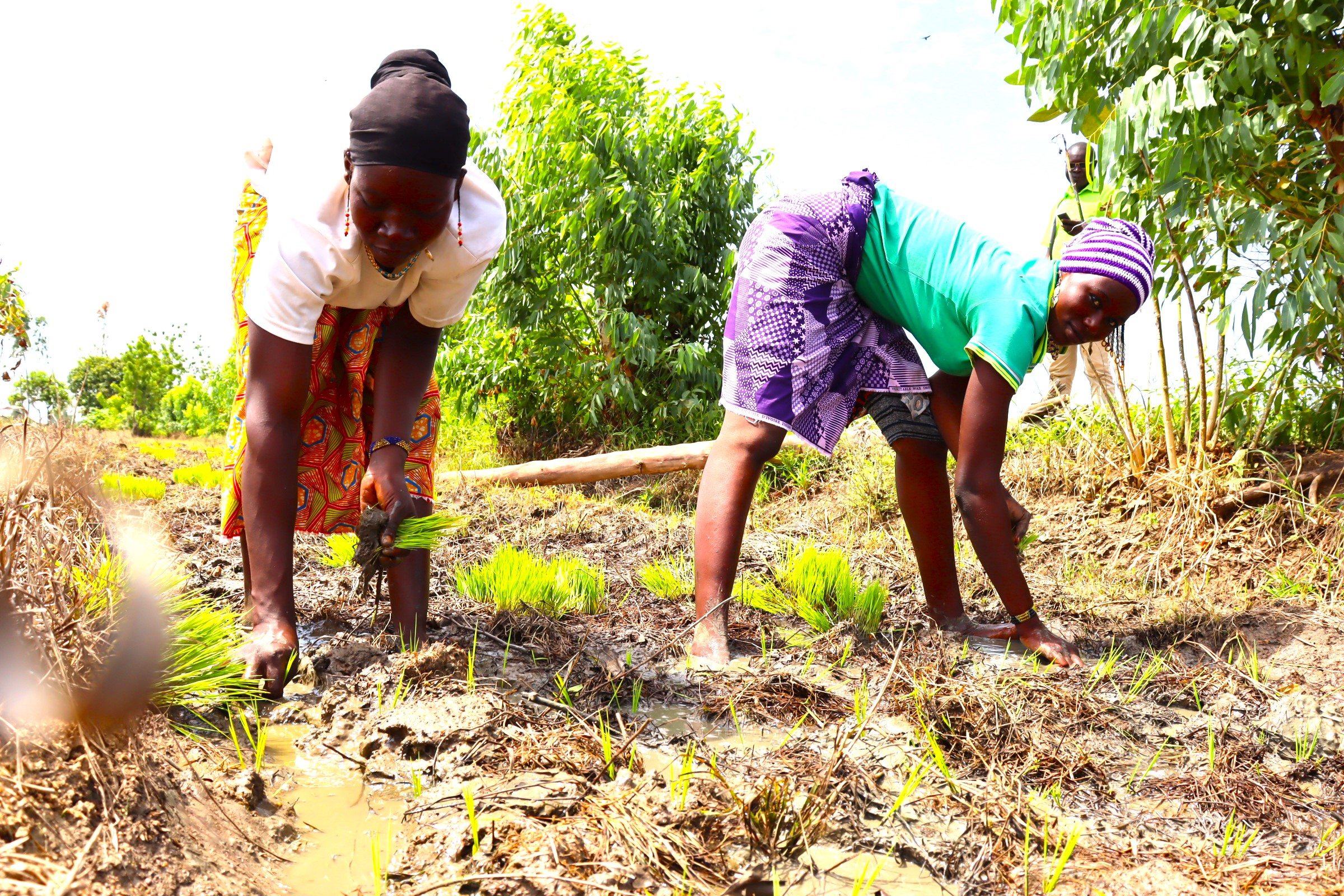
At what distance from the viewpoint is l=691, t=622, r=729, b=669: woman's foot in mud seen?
A: 242 cm

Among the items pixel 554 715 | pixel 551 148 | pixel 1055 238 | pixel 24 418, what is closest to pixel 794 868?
pixel 554 715

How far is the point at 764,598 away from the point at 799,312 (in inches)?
40.3

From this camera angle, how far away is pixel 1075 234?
4.09 m

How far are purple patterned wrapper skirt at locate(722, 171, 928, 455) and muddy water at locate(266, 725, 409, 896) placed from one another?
1.46 m

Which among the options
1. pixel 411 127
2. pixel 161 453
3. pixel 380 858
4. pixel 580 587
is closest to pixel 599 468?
pixel 580 587

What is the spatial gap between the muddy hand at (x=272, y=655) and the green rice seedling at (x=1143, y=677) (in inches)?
84.4

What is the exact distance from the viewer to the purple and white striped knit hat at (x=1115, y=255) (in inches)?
93.4

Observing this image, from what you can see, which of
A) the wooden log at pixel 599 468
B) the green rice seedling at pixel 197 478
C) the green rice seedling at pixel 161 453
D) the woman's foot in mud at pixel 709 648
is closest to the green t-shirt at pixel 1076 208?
the woman's foot in mud at pixel 709 648

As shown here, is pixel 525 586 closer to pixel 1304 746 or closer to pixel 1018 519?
pixel 1018 519

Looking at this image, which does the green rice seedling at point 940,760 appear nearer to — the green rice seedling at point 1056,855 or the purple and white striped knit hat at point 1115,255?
the green rice seedling at point 1056,855

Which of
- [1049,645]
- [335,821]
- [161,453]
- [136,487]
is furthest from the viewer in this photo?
[161,453]

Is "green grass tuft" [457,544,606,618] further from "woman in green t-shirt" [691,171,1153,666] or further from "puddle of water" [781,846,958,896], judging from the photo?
"puddle of water" [781,846,958,896]

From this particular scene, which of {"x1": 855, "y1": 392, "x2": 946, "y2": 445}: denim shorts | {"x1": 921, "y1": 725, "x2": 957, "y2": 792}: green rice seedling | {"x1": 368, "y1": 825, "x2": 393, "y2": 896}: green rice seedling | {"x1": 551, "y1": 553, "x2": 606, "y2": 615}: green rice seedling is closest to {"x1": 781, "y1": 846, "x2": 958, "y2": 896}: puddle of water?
{"x1": 921, "y1": 725, "x2": 957, "y2": 792}: green rice seedling

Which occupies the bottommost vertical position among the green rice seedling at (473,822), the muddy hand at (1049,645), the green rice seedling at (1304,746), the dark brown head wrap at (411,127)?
the green rice seedling at (1304,746)
